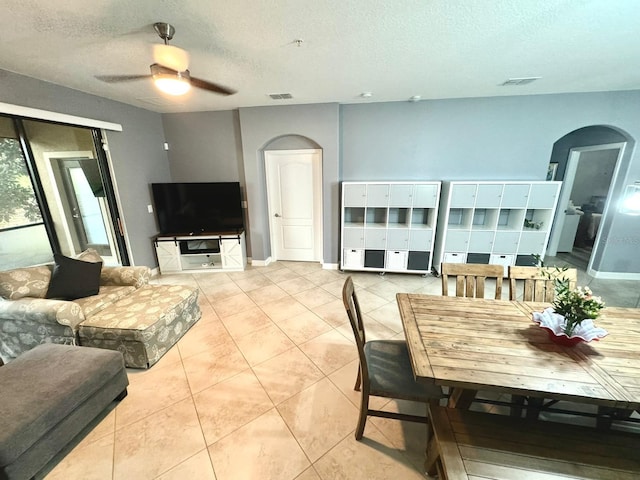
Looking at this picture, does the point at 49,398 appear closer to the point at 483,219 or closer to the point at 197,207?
the point at 197,207

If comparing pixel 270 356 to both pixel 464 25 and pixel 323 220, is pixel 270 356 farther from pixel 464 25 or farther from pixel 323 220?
pixel 464 25

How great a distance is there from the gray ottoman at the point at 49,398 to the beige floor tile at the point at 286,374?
109cm

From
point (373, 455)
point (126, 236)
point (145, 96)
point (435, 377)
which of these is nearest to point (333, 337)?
point (373, 455)

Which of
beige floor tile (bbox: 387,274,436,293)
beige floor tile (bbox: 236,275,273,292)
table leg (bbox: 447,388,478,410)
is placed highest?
table leg (bbox: 447,388,478,410)

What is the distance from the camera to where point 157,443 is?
1.63 meters

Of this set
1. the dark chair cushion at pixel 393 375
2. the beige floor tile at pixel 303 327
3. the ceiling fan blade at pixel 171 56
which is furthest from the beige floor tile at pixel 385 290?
the ceiling fan blade at pixel 171 56

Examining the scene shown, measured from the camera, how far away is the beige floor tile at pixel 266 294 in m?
3.43

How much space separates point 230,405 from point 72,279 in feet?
7.00

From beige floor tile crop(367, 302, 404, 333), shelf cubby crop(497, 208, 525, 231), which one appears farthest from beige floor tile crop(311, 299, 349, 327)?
shelf cubby crop(497, 208, 525, 231)

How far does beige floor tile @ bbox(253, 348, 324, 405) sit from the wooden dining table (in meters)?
1.03

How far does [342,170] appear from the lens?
426 centimetres

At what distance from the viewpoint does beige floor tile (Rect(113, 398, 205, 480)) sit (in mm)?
1485

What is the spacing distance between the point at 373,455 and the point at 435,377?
0.79 m

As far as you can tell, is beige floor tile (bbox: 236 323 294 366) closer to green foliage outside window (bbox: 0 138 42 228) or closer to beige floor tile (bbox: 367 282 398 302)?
beige floor tile (bbox: 367 282 398 302)
